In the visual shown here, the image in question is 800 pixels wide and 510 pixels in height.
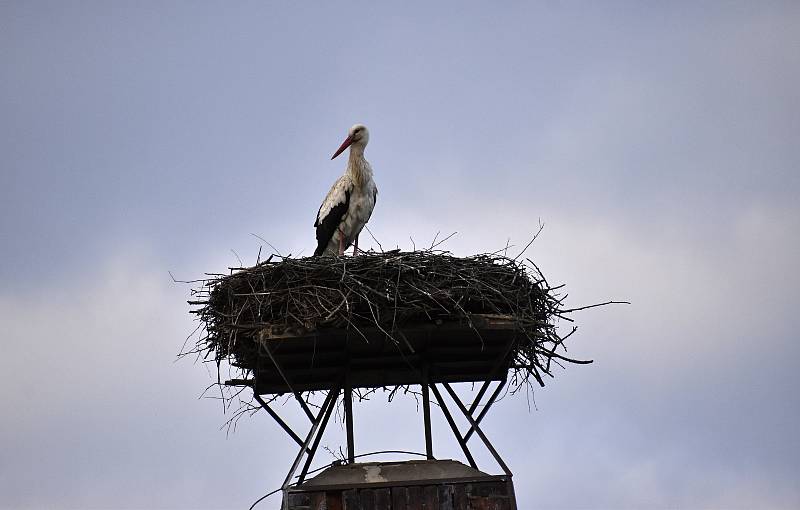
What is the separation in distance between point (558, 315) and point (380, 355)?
5.37 feet

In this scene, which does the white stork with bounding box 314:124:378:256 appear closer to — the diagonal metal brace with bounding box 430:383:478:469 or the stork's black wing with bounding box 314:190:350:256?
the stork's black wing with bounding box 314:190:350:256

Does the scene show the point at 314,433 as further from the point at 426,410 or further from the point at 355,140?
the point at 355,140

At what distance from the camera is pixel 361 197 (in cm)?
1258

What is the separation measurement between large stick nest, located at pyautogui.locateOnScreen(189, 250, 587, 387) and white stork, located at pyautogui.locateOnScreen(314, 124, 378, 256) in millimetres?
3297

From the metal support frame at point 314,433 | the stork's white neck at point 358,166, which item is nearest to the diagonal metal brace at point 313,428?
the metal support frame at point 314,433

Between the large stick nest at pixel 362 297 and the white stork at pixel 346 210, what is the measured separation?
10.8 ft

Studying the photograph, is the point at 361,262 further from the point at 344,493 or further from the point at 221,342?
the point at 344,493

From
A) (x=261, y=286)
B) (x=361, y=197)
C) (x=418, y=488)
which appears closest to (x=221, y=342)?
(x=261, y=286)

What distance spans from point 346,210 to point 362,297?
3981 mm

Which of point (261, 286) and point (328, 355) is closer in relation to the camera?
point (261, 286)

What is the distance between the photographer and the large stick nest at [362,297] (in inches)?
345

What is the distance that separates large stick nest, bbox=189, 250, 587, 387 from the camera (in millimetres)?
8758

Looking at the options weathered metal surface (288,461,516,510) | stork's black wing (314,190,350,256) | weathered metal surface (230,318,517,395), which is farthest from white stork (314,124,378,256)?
weathered metal surface (288,461,516,510)

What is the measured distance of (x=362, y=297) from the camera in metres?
8.68
